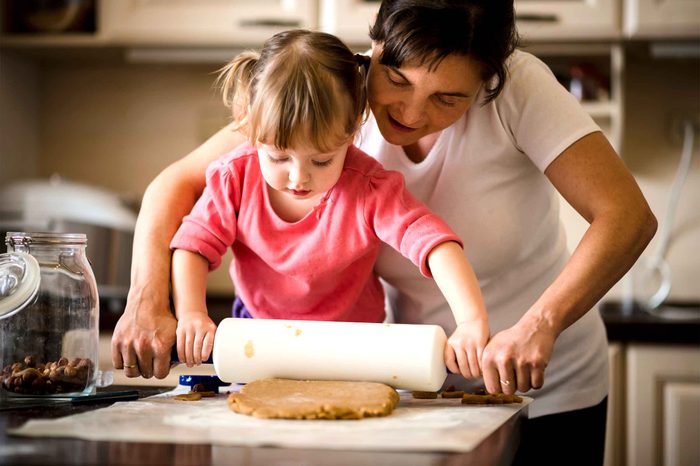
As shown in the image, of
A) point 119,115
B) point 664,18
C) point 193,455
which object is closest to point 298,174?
point 193,455

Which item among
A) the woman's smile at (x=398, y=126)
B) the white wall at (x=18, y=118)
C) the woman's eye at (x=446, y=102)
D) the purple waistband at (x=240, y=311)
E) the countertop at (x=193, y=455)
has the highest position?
the white wall at (x=18, y=118)

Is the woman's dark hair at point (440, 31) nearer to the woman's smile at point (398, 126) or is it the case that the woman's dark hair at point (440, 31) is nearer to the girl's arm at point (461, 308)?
the woman's smile at point (398, 126)

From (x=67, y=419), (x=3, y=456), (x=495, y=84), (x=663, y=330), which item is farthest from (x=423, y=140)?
(x=663, y=330)

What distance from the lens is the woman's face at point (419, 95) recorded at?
1104 mm

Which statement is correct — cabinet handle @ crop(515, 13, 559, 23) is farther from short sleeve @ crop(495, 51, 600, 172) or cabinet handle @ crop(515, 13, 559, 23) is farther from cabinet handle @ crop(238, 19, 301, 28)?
short sleeve @ crop(495, 51, 600, 172)

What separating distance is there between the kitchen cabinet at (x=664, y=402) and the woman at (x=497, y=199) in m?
0.76

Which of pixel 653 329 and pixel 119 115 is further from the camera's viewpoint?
pixel 119 115

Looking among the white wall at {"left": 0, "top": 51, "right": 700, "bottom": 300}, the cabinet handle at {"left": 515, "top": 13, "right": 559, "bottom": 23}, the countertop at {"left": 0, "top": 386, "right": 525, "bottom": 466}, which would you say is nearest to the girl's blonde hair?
the countertop at {"left": 0, "top": 386, "right": 525, "bottom": 466}

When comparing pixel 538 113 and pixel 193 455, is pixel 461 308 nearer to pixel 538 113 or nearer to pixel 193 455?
pixel 538 113

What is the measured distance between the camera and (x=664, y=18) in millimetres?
2287

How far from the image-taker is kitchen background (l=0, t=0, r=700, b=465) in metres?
2.12

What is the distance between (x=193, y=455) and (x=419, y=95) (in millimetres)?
551

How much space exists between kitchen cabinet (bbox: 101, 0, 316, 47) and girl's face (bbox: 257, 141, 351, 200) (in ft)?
4.39

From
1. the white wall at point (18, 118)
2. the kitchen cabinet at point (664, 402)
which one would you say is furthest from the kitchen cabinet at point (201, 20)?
the kitchen cabinet at point (664, 402)
